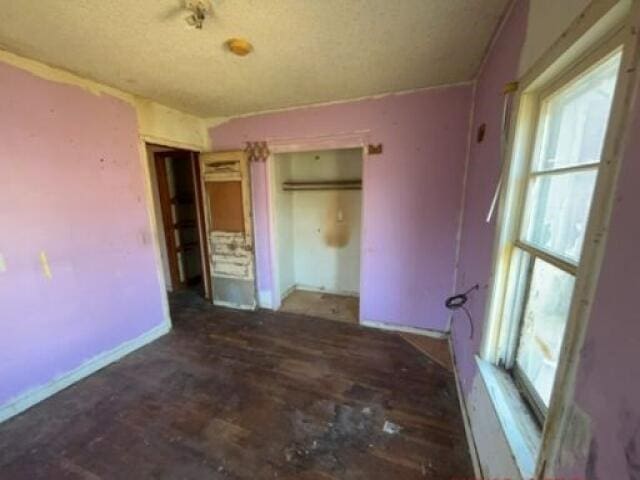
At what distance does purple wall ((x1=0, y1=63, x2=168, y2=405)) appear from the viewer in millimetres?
1763

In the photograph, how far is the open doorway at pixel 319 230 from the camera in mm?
3486

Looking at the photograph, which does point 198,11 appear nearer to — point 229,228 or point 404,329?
point 229,228

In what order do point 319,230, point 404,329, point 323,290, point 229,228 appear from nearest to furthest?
point 404,329
point 229,228
point 319,230
point 323,290

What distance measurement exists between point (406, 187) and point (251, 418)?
2252 mm

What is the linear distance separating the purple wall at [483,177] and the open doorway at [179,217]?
3046 millimetres

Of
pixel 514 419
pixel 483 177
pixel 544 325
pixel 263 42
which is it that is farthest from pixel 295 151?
pixel 514 419

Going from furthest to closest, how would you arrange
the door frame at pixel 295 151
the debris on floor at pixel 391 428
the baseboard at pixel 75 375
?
the door frame at pixel 295 151
the baseboard at pixel 75 375
the debris on floor at pixel 391 428

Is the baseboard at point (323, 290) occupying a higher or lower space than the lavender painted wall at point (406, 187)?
lower

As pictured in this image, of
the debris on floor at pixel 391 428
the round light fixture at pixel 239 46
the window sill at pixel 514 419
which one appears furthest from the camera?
the debris on floor at pixel 391 428

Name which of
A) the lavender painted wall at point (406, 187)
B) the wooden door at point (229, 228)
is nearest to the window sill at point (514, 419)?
the lavender painted wall at point (406, 187)

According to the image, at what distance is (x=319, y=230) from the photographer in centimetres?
383

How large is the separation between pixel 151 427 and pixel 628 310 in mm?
2326

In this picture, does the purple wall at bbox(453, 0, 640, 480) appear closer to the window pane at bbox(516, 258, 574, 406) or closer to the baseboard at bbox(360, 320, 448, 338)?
the window pane at bbox(516, 258, 574, 406)

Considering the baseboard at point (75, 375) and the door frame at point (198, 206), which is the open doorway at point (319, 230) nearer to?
the door frame at point (198, 206)
